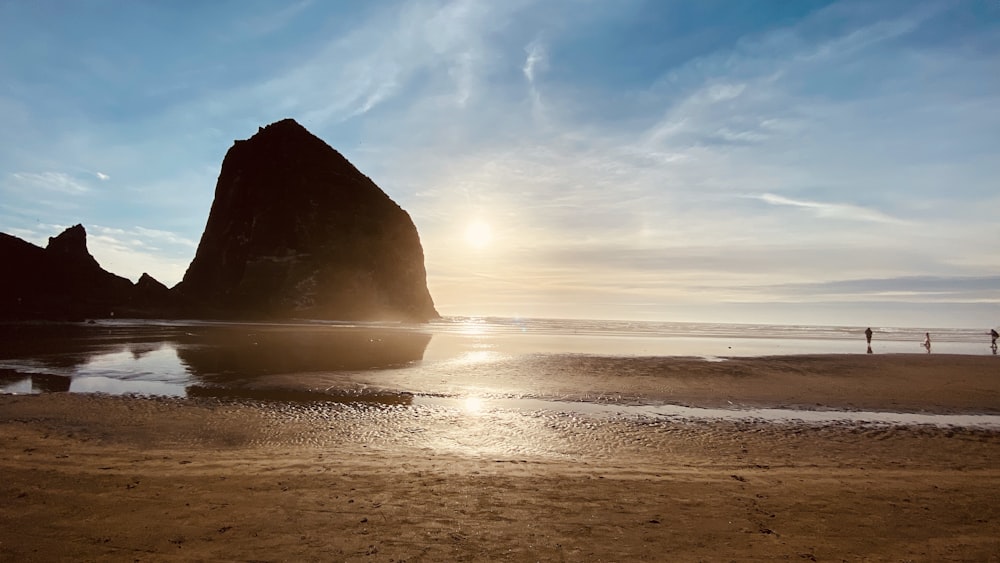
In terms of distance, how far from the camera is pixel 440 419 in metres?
14.7

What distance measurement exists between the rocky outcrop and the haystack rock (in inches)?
515

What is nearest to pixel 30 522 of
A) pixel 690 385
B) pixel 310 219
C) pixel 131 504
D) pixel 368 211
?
pixel 131 504

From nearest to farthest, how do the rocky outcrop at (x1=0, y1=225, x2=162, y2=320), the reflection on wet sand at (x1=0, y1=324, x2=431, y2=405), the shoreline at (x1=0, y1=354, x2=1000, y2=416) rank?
the shoreline at (x1=0, y1=354, x2=1000, y2=416) → the reflection on wet sand at (x1=0, y1=324, x2=431, y2=405) → the rocky outcrop at (x1=0, y1=225, x2=162, y2=320)

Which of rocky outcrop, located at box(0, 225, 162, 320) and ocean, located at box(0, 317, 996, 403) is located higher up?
rocky outcrop, located at box(0, 225, 162, 320)

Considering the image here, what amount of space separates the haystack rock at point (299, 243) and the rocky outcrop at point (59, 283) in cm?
1307

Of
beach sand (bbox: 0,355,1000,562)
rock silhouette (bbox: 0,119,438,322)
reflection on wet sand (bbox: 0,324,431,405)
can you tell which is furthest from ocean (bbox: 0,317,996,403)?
rock silhouette (bbox: 0,119,438,322)

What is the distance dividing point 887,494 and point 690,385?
13.7 m

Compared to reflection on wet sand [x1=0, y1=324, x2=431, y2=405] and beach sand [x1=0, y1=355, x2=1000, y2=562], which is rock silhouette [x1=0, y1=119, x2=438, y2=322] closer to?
reflection on wet sand [x1=0, y1=324, x2=431, y2=405]

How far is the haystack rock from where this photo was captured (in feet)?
309

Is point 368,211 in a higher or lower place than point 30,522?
higher

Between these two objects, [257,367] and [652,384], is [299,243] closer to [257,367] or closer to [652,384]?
[257,367]

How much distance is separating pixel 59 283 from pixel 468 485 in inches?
4400

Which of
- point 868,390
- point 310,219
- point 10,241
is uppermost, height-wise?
point 310,219

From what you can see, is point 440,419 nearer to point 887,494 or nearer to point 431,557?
point 431,557
